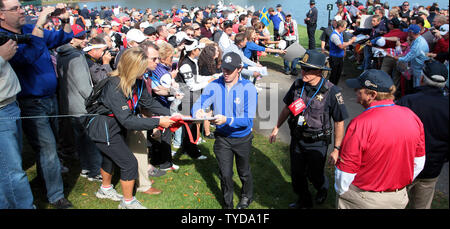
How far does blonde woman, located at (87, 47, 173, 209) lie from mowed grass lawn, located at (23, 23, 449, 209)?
2.26 feet

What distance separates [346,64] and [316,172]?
11.0m

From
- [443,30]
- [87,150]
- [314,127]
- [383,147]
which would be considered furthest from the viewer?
[443,30]

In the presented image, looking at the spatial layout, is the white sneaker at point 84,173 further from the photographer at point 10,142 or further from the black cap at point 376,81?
the black cap at point 376,81

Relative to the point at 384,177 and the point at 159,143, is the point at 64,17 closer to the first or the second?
the point at 159,143

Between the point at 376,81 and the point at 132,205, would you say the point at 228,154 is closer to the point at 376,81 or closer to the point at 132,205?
the point at 132,205

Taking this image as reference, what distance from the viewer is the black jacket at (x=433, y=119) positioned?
10.3 feet

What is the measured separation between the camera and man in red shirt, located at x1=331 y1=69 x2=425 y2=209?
2.70 m

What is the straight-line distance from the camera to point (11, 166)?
3.46 meters

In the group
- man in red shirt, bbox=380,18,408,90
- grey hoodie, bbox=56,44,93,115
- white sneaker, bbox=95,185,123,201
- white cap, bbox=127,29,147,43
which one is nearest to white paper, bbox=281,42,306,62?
man in red shirt, bbox=380,18,408,90

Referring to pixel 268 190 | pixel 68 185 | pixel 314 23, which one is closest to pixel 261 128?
pixel 268 190

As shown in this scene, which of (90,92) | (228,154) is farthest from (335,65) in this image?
(90,92)

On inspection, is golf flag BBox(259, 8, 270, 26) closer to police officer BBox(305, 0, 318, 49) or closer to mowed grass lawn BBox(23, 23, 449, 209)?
police officer BBox(305, 0, 318, 49)

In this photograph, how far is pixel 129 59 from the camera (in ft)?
12.3

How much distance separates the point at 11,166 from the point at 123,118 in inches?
49.1
